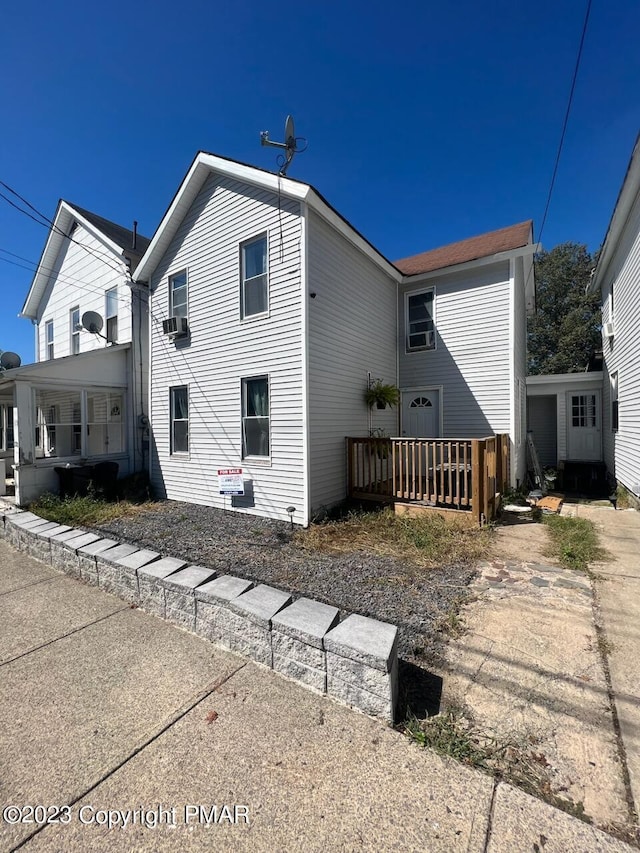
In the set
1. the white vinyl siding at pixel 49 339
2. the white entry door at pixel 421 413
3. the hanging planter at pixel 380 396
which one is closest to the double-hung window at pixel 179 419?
the hanging planter at pixel 380 396

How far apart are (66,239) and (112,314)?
3913 millimetres

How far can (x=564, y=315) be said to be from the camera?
80.0ft

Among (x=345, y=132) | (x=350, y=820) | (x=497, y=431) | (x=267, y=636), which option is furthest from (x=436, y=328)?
(x=350, y=820)

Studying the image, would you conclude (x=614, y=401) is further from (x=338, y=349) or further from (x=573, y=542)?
(x=338, y=349)

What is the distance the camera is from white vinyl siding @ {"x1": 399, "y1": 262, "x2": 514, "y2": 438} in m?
8.49

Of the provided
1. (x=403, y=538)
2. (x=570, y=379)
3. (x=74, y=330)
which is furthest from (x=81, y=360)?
(x=570, y=379)

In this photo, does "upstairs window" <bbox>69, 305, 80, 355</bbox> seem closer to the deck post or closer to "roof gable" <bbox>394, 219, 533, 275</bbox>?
"roof gable" <bbox>394, 219, 533, 275</bbox>

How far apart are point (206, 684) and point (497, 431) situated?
8125mm

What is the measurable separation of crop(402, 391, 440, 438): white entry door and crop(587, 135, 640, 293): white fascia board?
511cm

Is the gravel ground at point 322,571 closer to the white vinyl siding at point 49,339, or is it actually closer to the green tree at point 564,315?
the white vinyl siding at point 49,339

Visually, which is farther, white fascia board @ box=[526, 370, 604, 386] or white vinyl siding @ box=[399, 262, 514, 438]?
white fascia board @ box=[526, 370, 604, 386]

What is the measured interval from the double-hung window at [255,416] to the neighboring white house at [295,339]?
0.03m

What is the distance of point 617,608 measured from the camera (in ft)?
10.8

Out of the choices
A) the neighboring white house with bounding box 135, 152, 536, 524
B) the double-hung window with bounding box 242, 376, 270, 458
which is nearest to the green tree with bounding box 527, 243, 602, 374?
the neighboring white house with bounding box 135, 152, 536, 524
